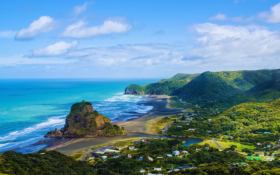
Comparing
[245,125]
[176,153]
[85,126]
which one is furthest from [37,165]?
[245,125]

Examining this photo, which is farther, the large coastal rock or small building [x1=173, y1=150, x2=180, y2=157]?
the large coastal rock

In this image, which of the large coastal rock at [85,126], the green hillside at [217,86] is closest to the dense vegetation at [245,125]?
the large coastal rock at [85,126]

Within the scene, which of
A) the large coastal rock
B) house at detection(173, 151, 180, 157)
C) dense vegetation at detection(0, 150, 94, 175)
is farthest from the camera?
the large coastal rock

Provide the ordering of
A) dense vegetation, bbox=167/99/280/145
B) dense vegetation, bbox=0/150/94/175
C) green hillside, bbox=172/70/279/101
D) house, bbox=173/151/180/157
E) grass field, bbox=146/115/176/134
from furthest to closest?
green hillside, bbox=172/70/279/101
grass field, bbox=146/115/176/134
dense vegetation, bbox=167/99/280/145
house, bbox=173/151/180/157
dense vegetation, bbox=0/150/94/175

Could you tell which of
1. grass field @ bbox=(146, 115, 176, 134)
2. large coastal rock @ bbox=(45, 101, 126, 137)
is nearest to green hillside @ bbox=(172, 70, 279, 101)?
grass field @ bbox=(146, 115, 176, 134)

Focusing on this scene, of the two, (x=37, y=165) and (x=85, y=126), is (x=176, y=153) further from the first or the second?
(x=85, y=126)


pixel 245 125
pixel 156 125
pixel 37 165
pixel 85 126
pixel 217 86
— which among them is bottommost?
pixel 245 125

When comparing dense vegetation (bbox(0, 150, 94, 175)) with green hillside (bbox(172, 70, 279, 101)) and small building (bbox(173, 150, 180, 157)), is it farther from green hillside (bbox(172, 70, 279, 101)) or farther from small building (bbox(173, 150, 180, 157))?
green hillside (bbox(172, 70, 279, 101))
